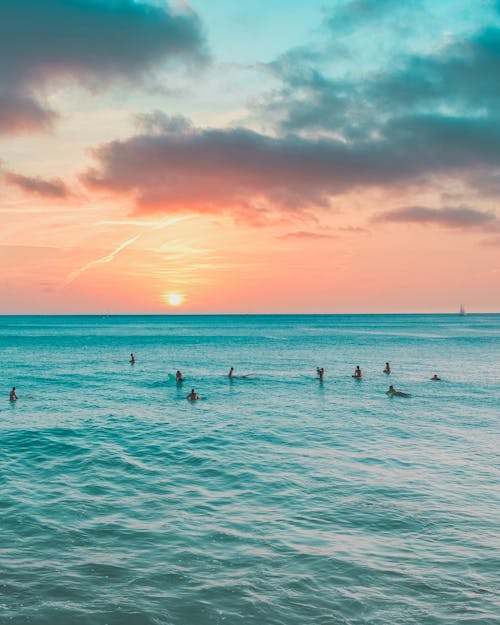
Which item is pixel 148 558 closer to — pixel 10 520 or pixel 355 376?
pixel 10 520

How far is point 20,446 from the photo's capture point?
32.3 m

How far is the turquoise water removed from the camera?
46.2 ft

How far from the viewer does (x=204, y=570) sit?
624 inches

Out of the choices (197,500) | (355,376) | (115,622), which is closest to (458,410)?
(355,376)

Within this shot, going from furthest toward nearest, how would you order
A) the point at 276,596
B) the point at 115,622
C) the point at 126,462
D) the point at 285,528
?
the point at 126,462 < the point at 285,528 < the point at 276,596 < the point at 115,622

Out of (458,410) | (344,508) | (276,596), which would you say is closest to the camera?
(276,596)

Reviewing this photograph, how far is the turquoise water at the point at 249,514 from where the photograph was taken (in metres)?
14.1

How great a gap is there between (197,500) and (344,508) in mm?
6526

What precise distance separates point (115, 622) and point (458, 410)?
130 ft

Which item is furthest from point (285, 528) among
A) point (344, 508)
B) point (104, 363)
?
point (104, 363)

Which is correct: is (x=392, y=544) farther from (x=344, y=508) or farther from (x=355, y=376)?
(x=355, y=376)

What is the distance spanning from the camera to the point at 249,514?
20594 mm

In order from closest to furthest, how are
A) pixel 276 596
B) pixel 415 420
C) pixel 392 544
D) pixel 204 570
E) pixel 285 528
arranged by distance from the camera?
pixel 276 596, pixel 204 570, pixel 392 544, pixel 285 528, pixel 415 420

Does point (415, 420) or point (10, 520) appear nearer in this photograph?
point (10, 520)
